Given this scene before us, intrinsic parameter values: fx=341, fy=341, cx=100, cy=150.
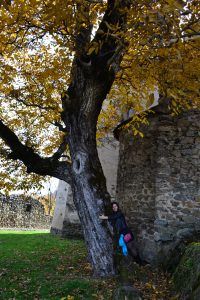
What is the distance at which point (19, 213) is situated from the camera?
22.7m

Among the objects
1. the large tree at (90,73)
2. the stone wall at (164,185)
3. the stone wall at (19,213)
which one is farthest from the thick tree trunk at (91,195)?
the stone wall at (19,213)

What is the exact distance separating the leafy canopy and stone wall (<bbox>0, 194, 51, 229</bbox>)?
30.0 ft

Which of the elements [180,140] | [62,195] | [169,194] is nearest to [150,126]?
[180,140]

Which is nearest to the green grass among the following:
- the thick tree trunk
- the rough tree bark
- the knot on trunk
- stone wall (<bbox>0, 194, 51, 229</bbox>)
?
the thick tree trunk

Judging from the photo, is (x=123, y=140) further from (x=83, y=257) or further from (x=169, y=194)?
(x=83, y=257)

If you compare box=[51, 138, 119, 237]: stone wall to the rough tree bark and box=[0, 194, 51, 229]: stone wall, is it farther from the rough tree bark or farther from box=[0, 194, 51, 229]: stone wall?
the rough tree bark

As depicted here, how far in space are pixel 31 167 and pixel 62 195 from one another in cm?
889

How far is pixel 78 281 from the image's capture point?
22.1 feet

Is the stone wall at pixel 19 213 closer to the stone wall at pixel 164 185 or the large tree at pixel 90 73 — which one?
the stone wall at pixel 164 185

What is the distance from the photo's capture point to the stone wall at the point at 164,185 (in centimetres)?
910

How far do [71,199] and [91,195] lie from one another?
8.89 meters

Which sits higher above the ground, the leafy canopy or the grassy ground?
the leafy canopy

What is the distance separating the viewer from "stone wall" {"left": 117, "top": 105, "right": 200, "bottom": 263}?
9.10m

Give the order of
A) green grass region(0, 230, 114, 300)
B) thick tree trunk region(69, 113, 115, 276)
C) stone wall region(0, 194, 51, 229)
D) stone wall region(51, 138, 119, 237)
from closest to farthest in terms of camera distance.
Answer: green grass region(0, 230, 114, 300), thick tree trunk region(69, 113, 115, 276), stone wall region(51, 138, 119, 237), stone wall region(0, 194, 51, 229)
